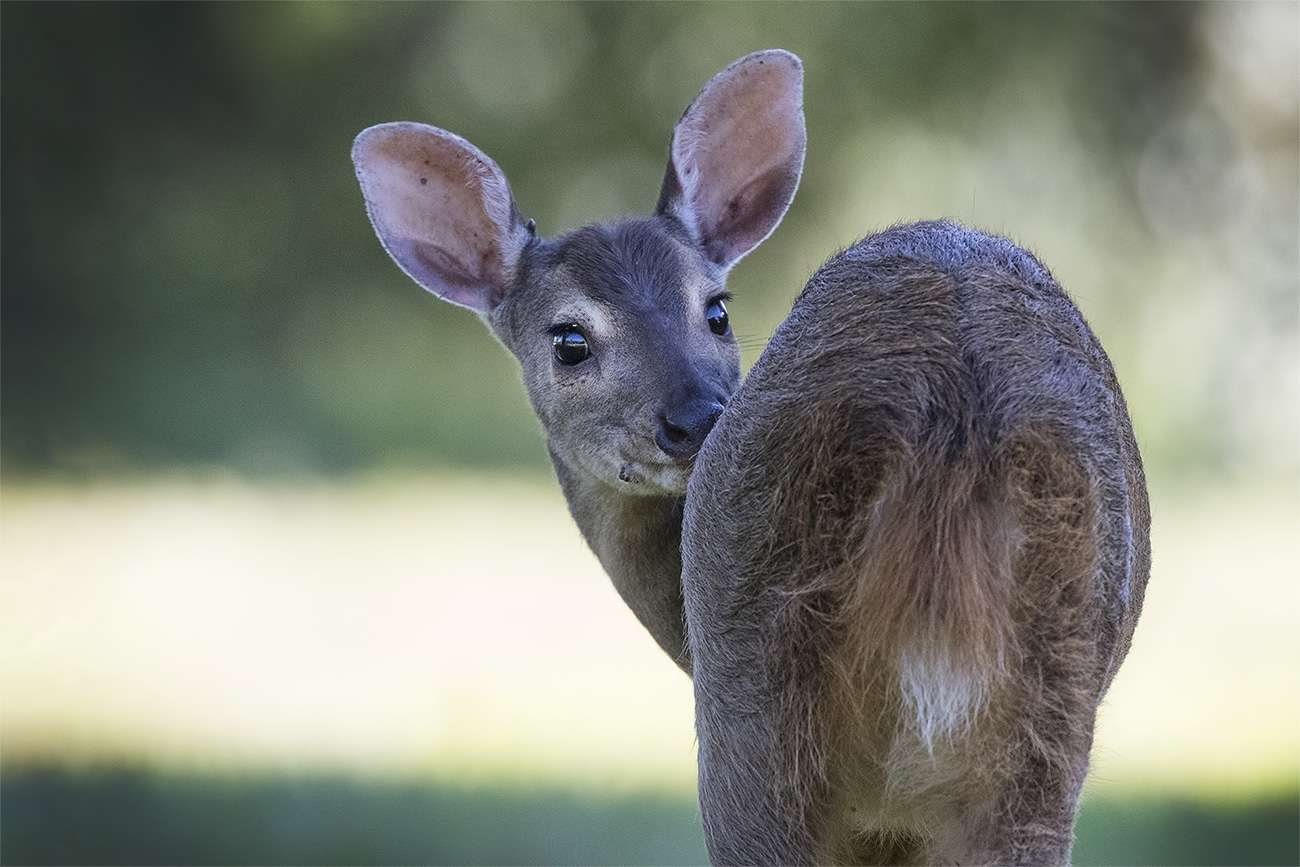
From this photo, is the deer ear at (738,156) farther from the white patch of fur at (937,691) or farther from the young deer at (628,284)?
the white patch of fur at (937,691)

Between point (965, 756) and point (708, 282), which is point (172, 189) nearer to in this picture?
point (708, 282)

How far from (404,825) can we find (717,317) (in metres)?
3.53

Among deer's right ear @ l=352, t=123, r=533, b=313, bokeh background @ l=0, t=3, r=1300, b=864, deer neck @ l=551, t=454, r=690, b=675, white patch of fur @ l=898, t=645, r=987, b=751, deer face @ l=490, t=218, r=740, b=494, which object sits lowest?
white patch of fur @ l=898, t=645, r=987, b=751

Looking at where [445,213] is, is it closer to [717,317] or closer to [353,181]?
[717,317]

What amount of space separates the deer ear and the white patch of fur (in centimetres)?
207

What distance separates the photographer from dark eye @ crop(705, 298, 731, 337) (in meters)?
4.36

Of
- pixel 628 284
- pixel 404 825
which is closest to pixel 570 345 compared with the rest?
pixel 628 284

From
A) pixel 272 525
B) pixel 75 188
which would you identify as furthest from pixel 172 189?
pixel 272 525

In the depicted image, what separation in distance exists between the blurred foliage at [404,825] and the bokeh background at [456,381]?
0.06 ft

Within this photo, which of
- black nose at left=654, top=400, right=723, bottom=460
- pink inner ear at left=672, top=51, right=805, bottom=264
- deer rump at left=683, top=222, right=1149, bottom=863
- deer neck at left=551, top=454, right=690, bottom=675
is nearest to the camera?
deer rump at left=683, top=222, right=1149, bottom=863

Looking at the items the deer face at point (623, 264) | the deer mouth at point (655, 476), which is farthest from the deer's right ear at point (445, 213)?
the deer mouth at point (655, 476)

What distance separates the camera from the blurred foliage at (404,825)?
6887 millimetres

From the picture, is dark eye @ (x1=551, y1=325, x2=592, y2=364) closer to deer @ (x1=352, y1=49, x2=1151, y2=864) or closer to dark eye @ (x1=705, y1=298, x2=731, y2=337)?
dark eye @ (x1=705, y1=298, x2=731, y2=337)

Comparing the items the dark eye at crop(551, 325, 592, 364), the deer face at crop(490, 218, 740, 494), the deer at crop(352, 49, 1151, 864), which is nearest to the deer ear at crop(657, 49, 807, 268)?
the deer face at crop(490, 218, 740, 494)
